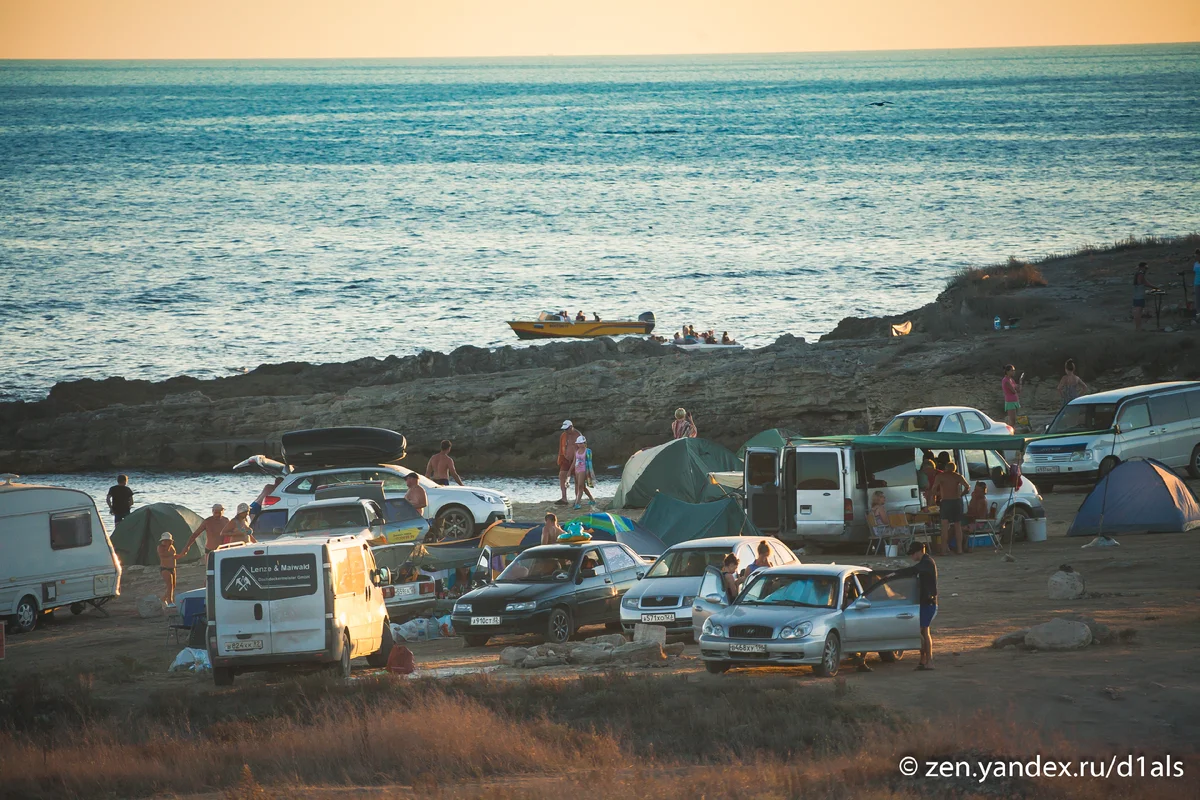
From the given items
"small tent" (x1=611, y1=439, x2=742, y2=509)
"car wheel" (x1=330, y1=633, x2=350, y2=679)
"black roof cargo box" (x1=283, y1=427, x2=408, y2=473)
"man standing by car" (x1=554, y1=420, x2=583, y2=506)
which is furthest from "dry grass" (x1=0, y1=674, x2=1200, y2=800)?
"man standing by car" (x1=554, y1=420, x2=583, y2=506)

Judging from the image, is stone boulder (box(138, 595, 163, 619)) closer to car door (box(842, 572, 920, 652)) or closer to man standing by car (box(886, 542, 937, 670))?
car door (box(842, 572, 920, 652))

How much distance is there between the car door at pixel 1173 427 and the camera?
27547mm

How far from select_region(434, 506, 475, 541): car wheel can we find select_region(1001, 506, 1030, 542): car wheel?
9.53 metres

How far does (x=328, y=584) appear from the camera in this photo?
1561 centimetres

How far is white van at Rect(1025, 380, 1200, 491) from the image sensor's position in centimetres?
Answer: 2727

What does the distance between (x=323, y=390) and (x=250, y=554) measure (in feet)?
103

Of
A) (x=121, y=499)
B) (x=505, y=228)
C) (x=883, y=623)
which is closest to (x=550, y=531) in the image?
(x=883, y=623)

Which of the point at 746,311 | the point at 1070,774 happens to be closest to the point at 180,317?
the point at 746,311

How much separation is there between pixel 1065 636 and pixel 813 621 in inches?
121

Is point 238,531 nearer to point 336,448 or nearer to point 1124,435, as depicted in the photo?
point 336,448

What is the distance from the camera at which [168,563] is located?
22.5 meters

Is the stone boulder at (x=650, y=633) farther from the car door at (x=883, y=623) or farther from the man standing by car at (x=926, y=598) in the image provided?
the man standing by car at (x=926, y=598)

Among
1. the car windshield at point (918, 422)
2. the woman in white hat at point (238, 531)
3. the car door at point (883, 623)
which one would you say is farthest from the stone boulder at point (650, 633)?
the car windshield at point (918, 422)

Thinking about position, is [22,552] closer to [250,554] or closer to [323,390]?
[250,554]
